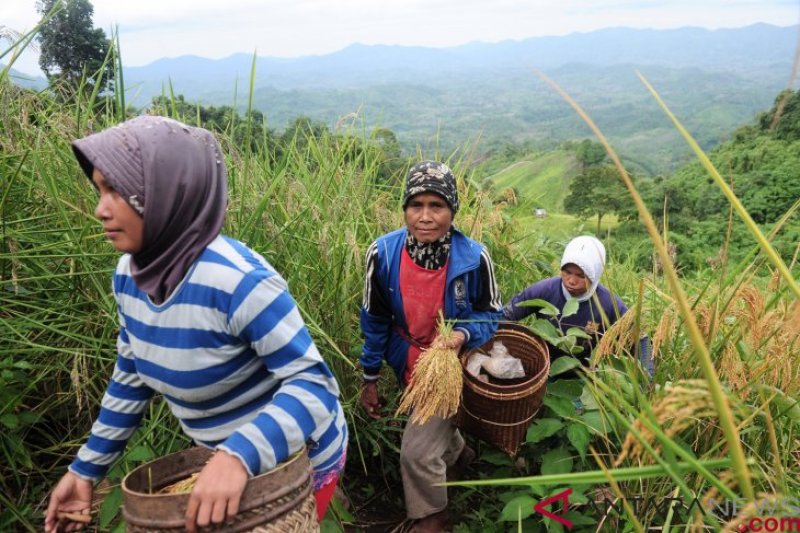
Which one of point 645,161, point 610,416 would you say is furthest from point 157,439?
point 645,161

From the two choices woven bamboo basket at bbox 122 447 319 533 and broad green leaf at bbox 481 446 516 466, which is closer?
woven bamboo basket at bbox 122 447 319 533

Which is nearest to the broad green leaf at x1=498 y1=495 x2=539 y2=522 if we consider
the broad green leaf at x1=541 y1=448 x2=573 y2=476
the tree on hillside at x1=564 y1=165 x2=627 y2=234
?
the broad green leaf at x1=541 y1=448 x2=573 y2=476

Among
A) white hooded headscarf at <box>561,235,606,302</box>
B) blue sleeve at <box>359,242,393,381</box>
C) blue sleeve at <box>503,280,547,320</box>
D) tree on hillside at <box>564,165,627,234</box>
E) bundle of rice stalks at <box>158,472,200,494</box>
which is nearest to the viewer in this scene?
Result: bundle of rice stalks at <box>158,472,200,494</box>

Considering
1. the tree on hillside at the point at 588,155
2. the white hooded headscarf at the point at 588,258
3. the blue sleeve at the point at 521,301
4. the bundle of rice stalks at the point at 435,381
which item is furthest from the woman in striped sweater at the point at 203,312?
the tree on hillside at the point at 588,155

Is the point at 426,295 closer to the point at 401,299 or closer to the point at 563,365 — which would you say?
the point at 401,299

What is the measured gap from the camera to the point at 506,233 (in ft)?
10.8

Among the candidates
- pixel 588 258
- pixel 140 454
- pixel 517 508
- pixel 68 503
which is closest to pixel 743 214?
pixel 517 508

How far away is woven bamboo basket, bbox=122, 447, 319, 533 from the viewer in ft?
3.08

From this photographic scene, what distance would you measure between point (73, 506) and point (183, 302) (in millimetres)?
659

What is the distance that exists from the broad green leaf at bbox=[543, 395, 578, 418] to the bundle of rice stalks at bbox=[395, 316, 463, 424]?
1.22ft

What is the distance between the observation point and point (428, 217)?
2.13 meters

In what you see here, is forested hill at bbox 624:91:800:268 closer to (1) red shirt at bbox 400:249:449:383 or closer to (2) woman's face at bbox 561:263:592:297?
(2) woman's face at bbox 561:263:592:297

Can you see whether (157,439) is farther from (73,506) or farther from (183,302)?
(183,302)

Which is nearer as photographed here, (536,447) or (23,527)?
(23,527)
